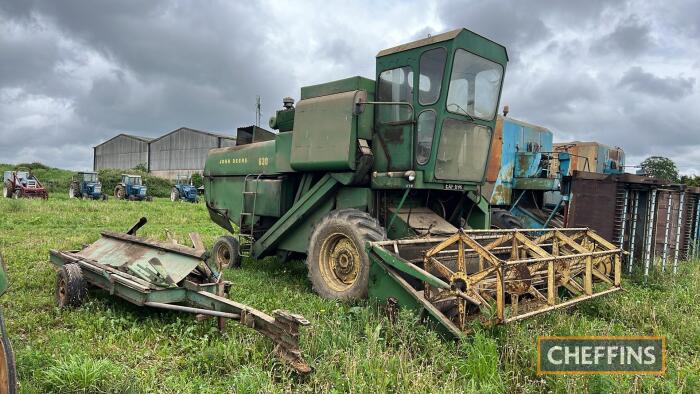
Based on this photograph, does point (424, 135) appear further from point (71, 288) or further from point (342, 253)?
point (71, 288)

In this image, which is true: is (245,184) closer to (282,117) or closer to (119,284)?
(282,117)

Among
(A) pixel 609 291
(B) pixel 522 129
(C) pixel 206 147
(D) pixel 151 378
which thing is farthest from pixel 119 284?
(C) pixel 206 147

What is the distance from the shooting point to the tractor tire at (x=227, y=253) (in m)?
8.10

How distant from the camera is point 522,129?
1292 cm

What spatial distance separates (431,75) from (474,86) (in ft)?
2.42

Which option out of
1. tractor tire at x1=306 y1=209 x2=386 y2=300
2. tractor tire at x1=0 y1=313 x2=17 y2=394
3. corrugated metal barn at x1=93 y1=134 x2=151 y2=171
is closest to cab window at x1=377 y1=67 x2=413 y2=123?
tractor tire at x1=306 y1=209 x2=386 y2=300

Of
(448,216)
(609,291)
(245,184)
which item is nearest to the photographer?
(609,291)

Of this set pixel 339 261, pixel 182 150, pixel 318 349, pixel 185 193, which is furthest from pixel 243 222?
pixel 182 150

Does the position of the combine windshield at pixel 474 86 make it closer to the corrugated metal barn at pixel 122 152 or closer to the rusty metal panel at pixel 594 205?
the rusty metal panel at pixel 594 205

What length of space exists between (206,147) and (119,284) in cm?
4341

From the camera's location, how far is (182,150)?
47938 mm

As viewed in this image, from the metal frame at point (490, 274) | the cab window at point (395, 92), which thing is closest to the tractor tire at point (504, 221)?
the metal frame at point (490, 274)

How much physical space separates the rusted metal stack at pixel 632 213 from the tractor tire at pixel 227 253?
579 centimetres

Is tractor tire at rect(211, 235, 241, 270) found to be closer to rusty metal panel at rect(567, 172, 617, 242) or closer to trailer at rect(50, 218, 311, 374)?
trailer at rect(50, 218, 311, 374)
